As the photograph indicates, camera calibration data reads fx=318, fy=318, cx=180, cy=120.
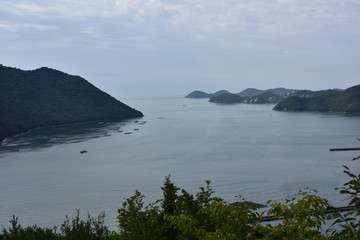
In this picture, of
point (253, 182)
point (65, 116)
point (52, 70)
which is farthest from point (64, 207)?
point (52, 70)

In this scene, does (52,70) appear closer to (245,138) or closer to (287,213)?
(245,138)

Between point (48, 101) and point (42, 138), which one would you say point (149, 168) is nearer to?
point (42, 138)

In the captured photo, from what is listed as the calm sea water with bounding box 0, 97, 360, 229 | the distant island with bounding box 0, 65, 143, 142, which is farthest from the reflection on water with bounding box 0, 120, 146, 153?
the distant island with bounding box 0, 65, 143, 142

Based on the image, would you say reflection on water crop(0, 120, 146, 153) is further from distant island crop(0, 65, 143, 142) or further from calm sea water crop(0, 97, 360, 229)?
distant island crop(0, 65, 143, 142)

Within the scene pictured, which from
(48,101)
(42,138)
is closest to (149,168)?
(42,138)

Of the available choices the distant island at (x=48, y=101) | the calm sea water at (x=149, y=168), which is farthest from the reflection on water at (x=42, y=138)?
the distant island at (x=48, y=101)

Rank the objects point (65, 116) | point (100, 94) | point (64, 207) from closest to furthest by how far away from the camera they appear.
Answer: point (64, 207), point (65, 116), point (100, 94)

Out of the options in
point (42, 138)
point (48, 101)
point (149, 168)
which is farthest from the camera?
point (48, 101)
